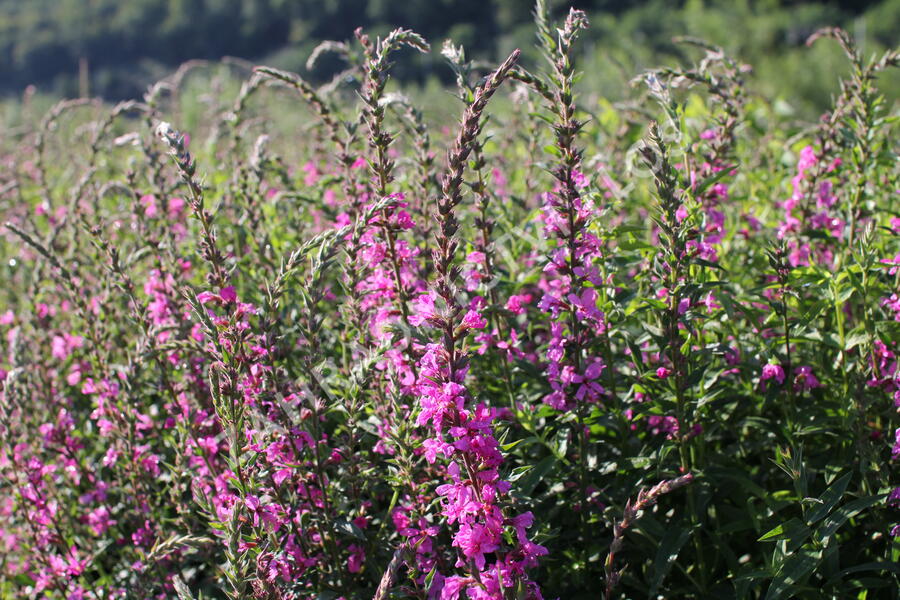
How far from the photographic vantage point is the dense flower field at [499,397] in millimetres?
1970

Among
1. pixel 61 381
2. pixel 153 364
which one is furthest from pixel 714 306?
pixel 61 381

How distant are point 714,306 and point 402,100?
1.30 metres

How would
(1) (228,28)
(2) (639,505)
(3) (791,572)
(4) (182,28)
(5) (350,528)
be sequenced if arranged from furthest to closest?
1. (1) (228,28)
2. (4) (182,28)
3. (5) (350,528)
4. (3) (791,572)
5. (2) (639,505)

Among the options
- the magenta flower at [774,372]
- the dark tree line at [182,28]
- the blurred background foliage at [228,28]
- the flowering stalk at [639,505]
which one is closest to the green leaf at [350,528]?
the flowering stalk at [639,505]

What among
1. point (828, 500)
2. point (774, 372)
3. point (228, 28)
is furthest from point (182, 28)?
point (828, 500)

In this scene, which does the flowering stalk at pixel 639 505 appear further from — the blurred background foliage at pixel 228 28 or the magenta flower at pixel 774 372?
the blurred background foliage at pixel 228 28

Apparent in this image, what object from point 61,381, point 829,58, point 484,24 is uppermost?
point 484,24

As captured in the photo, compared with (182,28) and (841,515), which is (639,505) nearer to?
(841,515)

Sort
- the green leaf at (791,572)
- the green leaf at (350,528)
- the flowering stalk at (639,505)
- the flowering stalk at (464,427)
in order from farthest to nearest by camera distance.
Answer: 1. the green leaf at (350,528)
2. the green leaf at (791,572)
3. the flowering stalk at (464,427)
4. the flowering stalk at (639,505)

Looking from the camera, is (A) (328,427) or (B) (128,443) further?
(A) (328,427)

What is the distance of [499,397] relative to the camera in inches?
115

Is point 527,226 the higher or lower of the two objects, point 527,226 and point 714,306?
the higher

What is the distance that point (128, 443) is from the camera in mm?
2543

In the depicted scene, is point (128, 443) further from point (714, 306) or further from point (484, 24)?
point (484, 24)
